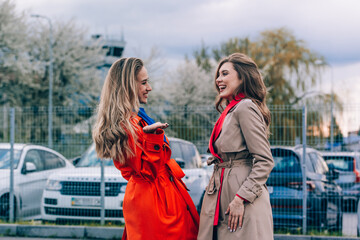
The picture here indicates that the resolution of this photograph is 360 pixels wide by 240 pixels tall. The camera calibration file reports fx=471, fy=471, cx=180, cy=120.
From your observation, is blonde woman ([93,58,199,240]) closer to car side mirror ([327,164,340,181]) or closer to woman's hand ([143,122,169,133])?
woman's hand ([143,122,169,133])

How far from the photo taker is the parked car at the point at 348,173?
7.82m

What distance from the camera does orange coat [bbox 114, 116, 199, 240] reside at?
293 cm

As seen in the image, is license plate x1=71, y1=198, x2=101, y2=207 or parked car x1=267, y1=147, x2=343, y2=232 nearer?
parked car x1=267, y1=147, x2=343, y2=232

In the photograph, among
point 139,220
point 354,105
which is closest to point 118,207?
point 354,105

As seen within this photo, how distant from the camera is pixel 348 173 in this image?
31.1 ft

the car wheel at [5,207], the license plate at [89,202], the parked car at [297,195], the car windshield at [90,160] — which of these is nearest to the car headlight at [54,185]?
the license plate at [89,202]

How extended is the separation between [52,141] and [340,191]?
5.33 meters

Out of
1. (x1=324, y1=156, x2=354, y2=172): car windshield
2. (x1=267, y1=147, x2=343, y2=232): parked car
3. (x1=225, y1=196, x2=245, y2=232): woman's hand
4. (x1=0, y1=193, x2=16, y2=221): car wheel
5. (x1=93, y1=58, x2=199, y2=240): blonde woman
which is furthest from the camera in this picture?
(x1=324, y1=156, x2=354, y2=172): car windshield

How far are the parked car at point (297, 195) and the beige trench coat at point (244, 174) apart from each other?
4836 mm

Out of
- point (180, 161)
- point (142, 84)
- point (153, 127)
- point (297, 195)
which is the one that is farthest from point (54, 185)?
point (153, 127)

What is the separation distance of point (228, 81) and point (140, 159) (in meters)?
0.77

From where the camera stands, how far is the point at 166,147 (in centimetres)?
305

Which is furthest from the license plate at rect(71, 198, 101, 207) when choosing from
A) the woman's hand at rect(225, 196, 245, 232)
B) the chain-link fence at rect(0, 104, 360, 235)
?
the woman's hand at rect(225, 196, 245, 232)

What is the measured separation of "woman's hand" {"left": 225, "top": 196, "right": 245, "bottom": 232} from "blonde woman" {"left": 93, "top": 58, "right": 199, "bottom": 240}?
344 millimetres
